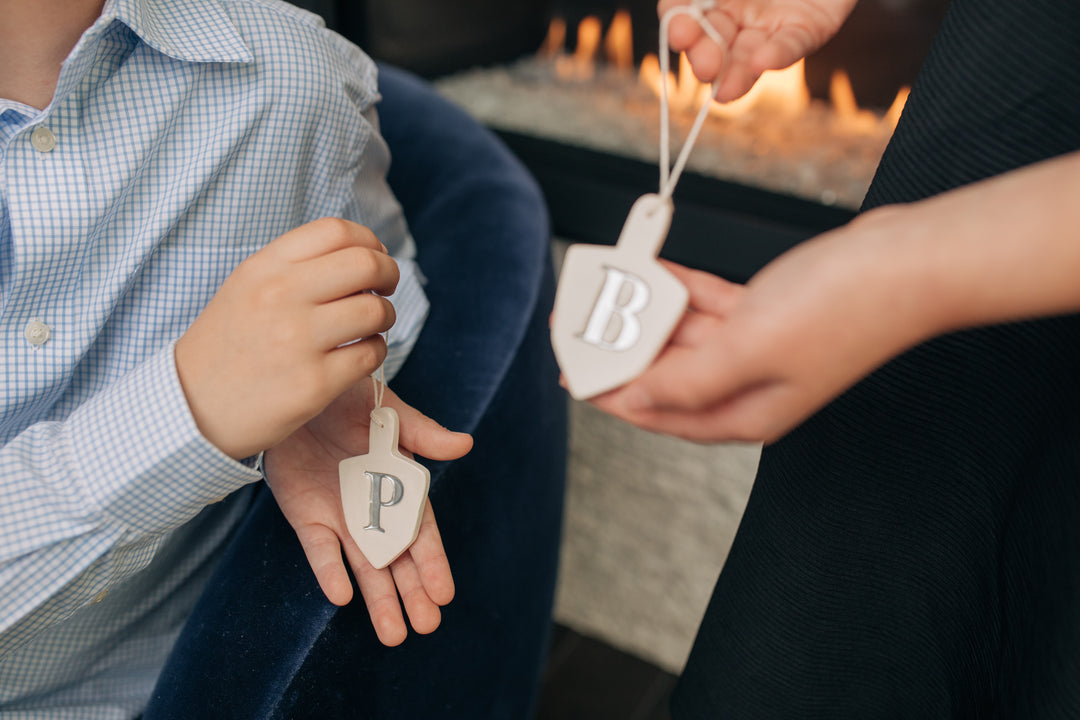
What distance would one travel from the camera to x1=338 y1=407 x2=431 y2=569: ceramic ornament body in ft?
1.70

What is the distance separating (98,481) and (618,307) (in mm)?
337

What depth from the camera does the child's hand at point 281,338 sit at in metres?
0.45

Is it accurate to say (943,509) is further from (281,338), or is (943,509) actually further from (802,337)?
(281,338)

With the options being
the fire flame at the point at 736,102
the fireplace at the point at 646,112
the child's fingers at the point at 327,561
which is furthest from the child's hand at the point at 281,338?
the fire flame at the point at 736,102

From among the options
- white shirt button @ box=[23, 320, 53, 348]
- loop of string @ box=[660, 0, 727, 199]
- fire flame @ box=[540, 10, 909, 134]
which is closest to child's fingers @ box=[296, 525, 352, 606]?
white shirt button @ box=[23, 320, 53, 348]

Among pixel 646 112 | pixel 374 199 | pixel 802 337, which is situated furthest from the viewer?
pixel 646 112

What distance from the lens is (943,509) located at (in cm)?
45

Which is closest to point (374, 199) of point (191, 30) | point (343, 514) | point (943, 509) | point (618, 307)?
point (191, 30)

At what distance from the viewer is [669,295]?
37cm

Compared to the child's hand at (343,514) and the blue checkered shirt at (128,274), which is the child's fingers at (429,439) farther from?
the blue checkered shirt at (128,274)

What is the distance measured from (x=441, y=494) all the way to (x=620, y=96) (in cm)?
110

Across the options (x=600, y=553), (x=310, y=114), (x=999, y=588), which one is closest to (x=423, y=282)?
(x=310, y=114)

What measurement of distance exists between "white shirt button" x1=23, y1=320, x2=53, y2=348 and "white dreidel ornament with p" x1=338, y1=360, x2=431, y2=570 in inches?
9.5

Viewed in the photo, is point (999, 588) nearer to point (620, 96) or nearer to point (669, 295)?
point (669, 295)
